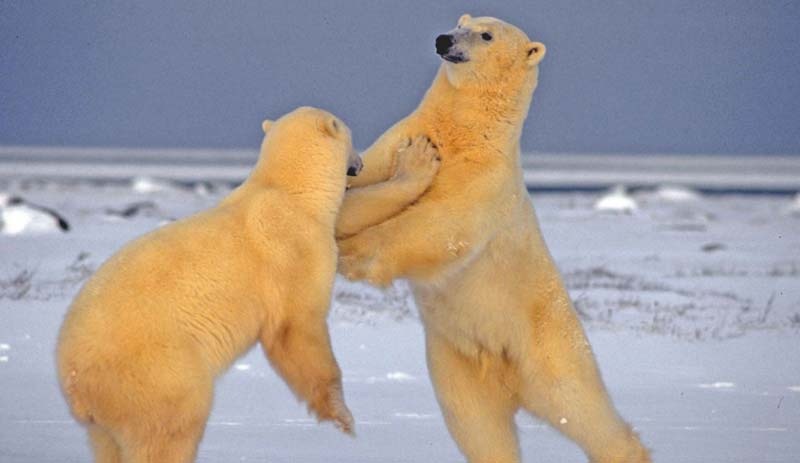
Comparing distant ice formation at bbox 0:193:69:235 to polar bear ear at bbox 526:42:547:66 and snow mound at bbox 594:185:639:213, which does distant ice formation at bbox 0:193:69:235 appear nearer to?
snow mound at bbox 594:185:639:213

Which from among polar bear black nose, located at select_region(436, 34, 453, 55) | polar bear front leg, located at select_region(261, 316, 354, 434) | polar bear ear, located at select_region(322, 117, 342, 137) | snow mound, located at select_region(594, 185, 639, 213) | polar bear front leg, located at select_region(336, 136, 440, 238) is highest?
polar bear black nose, located at select_region(436, 34, 453, 55)

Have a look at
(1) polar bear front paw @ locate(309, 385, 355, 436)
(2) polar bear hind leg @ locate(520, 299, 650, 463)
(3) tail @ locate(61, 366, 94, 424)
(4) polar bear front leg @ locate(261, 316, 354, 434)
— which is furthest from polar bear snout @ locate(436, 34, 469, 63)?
(3) tail @ locate(61, 366, 94, 424)

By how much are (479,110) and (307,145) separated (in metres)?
0.67

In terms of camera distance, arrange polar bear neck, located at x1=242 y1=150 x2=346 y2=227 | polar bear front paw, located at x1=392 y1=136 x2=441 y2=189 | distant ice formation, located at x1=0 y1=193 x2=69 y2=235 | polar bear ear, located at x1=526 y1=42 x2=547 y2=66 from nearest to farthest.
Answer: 1. polar bear neck, located at x1=242 y1=150 x2=346 y2=227
2. polar bear front paw, located at x1=392 y1=136 x2=441 y2=189
3. polar bear ear, located at x1=526 y1=42 x2=547 y2=66
4. distant ice formation, located at x1=0 y1=193 x2=69 y2=235

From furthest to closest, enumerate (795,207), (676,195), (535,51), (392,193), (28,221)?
(676,195) → (795,207) → (28,221) → (535,51) → (392,193)

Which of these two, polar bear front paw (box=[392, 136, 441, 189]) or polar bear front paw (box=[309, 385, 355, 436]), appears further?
polar bear front paw (box=[392, 136, 441, 189])

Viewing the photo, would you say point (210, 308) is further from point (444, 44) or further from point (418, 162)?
point (444, 44)

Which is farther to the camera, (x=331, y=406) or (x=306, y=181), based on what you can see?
(x=306, y=181)

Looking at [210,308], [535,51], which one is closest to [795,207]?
[535,51]

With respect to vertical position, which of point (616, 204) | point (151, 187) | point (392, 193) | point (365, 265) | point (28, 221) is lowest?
point (151, 187)

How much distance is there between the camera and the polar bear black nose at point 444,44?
4531mm

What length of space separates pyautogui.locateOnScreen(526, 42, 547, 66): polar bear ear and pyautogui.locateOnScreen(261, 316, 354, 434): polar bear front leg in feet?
3.91

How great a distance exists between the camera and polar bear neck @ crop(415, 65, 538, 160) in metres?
4.53

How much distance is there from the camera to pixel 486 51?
15.1 ft
